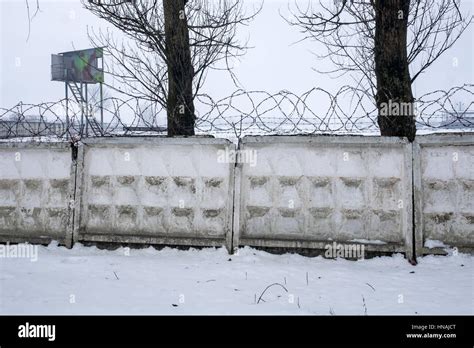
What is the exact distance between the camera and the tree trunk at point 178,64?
6539mm

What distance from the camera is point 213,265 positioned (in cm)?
465

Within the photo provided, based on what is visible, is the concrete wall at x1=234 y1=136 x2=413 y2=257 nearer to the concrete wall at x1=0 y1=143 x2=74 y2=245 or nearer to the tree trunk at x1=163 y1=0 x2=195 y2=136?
the tree trunk at x1=163 y1=0 x2=195 y2=136

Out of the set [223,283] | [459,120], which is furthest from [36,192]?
[459,120]

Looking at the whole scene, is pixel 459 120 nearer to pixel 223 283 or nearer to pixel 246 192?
pixel 246 192

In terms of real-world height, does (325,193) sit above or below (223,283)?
above

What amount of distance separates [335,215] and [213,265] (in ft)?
5.12

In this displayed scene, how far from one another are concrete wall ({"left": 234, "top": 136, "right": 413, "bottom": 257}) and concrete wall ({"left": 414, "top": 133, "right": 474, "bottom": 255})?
0.48ft

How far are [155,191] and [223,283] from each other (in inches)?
67.0

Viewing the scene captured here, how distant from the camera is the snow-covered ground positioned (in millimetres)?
3434

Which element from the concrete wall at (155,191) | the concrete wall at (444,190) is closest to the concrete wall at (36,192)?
the concrete wall at (155,191)

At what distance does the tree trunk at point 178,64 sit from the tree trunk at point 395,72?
2.90 metres

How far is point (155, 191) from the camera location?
5.24 metres
